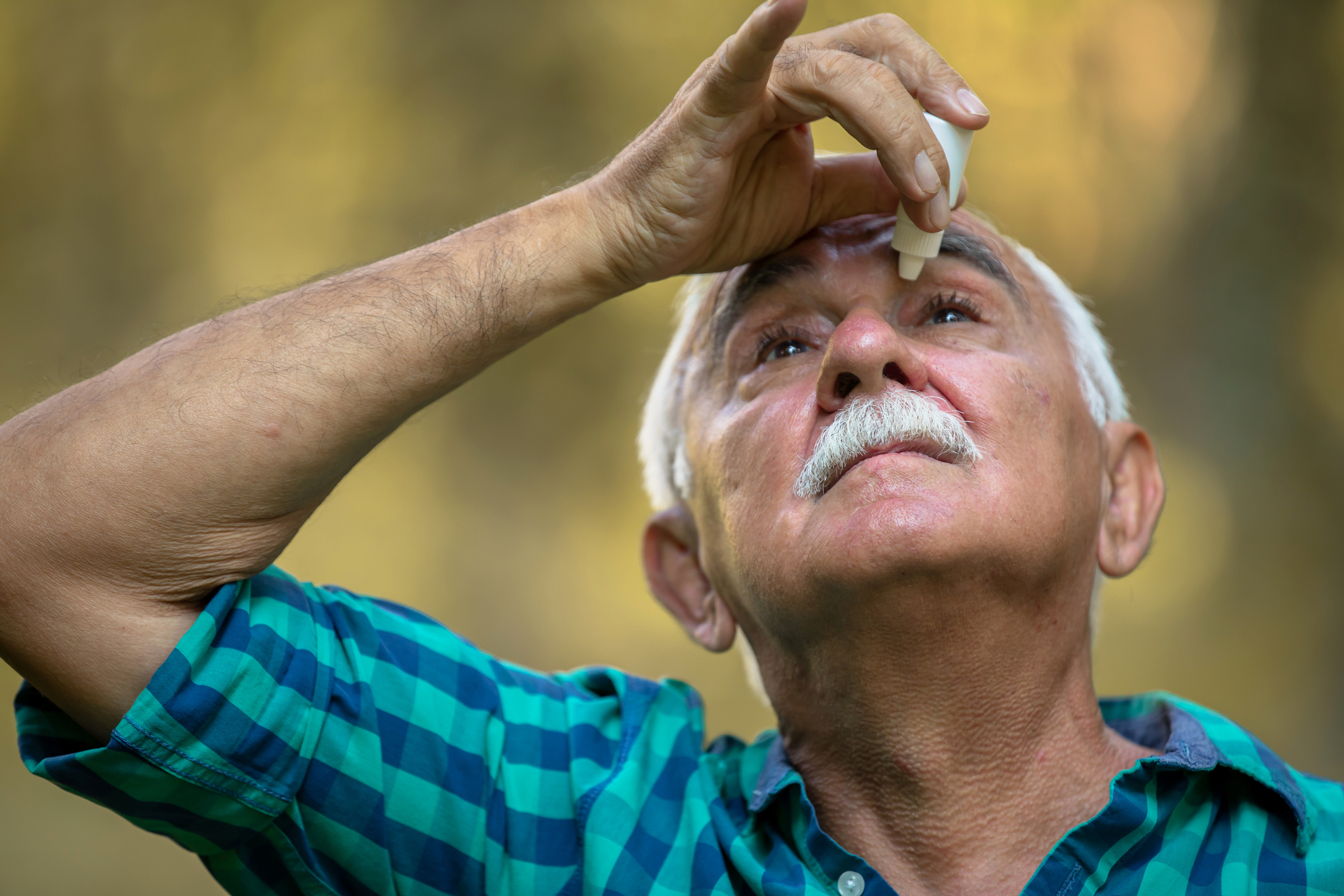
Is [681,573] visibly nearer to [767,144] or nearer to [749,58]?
[767,144]

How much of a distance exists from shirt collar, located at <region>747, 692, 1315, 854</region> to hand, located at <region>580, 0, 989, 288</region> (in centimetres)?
55

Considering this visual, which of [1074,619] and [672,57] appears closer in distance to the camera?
[1074,619]

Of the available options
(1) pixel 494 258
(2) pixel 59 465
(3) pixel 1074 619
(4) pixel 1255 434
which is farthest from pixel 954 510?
(4) pixel 1255 434

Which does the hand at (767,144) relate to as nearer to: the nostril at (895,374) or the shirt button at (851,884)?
the nostril at (895,374)

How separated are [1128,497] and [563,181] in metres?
1.81

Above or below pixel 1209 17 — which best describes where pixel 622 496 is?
below

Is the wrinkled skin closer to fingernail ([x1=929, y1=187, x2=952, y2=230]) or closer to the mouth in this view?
the mouth

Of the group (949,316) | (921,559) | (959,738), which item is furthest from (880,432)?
(959,738)

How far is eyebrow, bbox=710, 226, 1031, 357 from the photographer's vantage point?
1.15 metres

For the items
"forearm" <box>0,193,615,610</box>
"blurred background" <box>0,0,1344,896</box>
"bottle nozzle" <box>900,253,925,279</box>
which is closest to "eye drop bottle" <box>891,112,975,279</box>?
"bottle nozzle" <box>900,253,925,279</box>

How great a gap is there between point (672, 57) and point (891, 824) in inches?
97.0

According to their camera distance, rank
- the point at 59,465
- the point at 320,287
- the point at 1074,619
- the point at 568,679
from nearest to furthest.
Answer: the point at 59,465 < the point at 320,287 < the point at 1074,619 < the point at 568,679

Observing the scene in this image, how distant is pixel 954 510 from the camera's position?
95 centimetres

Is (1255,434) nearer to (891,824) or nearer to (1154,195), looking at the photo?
(1154,195)
